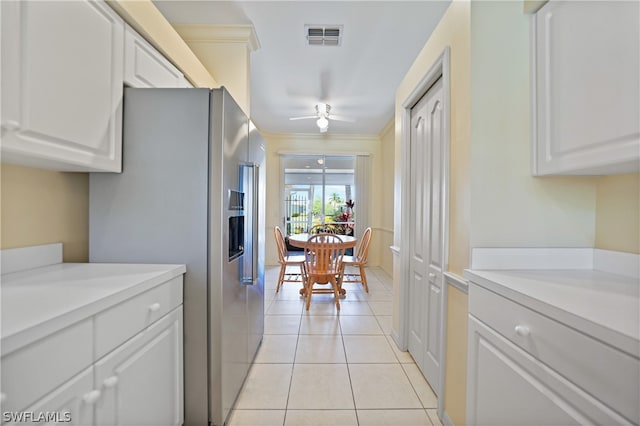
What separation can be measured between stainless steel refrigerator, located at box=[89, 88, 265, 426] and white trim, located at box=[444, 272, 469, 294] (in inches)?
47.3

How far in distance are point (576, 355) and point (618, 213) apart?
2.93ft

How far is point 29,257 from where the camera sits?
131 centimetres

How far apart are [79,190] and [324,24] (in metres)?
2.28

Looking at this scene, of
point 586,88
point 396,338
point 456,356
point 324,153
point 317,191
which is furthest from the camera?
point 317,191

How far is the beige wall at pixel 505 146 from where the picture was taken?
4.38 ft

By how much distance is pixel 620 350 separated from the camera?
0.65m

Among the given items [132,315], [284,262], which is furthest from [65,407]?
[284,262]

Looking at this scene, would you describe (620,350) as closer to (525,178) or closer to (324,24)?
(525,178)

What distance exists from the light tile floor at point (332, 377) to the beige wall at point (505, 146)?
3.87ft

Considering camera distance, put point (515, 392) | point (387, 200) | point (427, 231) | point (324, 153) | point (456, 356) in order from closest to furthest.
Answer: point (515, 392) < point (456, 356) < point (427, 231) < point (387, 200) < point (324, 153)

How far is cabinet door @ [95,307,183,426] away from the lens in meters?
0.97

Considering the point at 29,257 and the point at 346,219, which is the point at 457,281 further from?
the point at 346,219

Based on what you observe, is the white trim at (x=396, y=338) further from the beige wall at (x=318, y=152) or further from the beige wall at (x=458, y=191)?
the beige wall at (x=318, y=152)

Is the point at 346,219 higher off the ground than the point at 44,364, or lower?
higher
